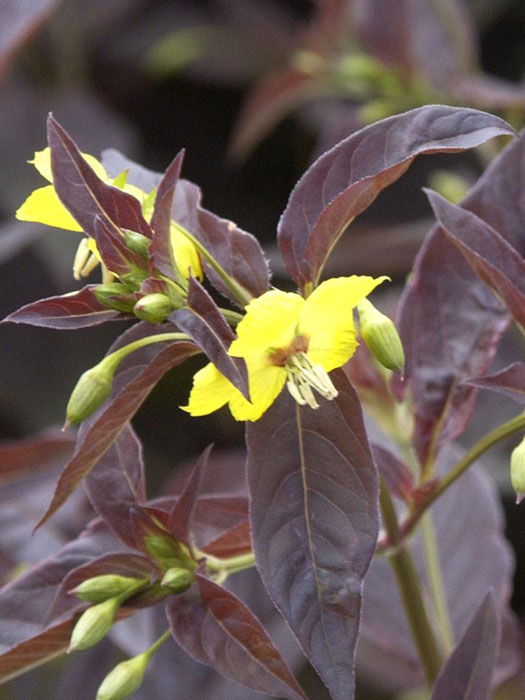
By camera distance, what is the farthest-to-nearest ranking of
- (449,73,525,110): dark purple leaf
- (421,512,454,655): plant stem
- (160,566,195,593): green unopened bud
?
1. (449,73,525,110): dark purple leaf
2. (421,512,454,655): plant stem
3. (160,566,195,593): green unopened bud

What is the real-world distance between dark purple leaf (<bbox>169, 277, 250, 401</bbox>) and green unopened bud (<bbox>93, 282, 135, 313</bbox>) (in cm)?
3

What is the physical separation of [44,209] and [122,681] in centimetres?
27

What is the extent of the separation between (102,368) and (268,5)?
1179 millimetres

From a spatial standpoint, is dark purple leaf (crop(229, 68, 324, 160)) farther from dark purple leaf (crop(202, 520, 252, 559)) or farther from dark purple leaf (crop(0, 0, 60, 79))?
dark purple leaf (crop(202, 520, 252, 559))

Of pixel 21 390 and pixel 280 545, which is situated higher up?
pixel 280 545

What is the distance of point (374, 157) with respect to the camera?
0.51 meters

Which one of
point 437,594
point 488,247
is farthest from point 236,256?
point 437,594

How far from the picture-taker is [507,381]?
0.52 m

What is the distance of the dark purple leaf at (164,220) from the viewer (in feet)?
1.56

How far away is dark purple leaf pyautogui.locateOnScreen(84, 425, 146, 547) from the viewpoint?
596 mm

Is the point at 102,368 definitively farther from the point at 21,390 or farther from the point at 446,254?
the point at 21,390

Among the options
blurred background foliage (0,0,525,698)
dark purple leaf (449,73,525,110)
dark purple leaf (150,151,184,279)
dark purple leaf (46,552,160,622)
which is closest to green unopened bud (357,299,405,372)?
dark purple leaf (150,151,184,279)

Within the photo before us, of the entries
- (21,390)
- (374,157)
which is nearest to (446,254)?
(374,157)

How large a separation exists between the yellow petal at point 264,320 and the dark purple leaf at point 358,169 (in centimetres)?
6
